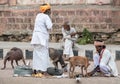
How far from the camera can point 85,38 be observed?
53.2ft

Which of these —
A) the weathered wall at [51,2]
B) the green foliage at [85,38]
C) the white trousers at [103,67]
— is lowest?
the green foliage at [85,38]

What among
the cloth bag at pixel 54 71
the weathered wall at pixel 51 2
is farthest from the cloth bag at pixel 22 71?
the weathered wall at pixel 51 2

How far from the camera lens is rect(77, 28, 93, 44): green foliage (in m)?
16.1

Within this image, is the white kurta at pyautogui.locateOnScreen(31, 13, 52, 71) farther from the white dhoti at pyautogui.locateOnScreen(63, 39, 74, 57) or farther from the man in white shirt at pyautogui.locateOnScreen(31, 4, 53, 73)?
the white dhoti at pyautogui.locateOnScreen(63, 39, 74, 57)

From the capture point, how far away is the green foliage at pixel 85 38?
1608 centimetres

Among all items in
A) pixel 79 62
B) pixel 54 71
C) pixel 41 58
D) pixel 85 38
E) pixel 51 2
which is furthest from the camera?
pixel 51 2

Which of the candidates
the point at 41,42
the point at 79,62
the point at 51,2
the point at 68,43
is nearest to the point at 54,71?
the point at 79,62

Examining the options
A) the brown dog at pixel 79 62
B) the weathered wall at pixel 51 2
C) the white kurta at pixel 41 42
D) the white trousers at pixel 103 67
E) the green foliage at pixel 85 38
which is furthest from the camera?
the weathered wall at pixel 51 2

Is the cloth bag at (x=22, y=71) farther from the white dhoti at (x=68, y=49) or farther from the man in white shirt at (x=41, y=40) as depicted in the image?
the white dhoti at (x=68, y=49)

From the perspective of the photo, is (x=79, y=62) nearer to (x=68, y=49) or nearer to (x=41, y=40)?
(x=41, y=40)

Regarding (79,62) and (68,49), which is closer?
(79,62)

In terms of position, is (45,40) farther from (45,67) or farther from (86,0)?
(86,0)

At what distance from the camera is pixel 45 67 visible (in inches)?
424

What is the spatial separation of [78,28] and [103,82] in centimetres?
642
